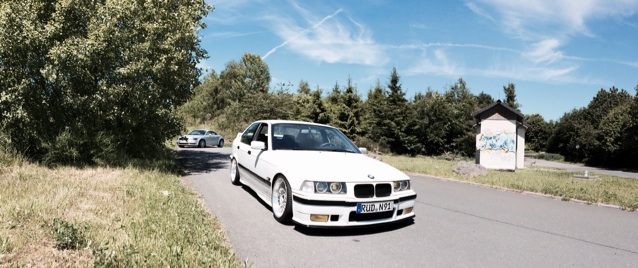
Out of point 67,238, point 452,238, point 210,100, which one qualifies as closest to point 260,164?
point 67,238

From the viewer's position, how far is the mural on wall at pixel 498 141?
16688 millimetres

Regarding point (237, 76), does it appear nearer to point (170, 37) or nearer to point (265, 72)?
point (265, 72)

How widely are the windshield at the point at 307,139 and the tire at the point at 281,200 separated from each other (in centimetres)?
91

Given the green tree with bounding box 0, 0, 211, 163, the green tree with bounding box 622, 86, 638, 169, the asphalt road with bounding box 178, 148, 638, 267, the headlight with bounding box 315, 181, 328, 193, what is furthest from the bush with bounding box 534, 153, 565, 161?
the headlight with bounding box 315, 181, 328, 193

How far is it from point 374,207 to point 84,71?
321 inches

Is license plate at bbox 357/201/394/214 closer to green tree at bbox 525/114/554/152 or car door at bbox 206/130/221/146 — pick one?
car door at bbox 206/130/221/146

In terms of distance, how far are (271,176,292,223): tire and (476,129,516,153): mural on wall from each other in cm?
1472

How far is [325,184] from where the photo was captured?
175 inches

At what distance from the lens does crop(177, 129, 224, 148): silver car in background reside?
23.9m

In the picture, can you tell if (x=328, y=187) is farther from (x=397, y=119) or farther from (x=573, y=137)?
(x=573, y=137)

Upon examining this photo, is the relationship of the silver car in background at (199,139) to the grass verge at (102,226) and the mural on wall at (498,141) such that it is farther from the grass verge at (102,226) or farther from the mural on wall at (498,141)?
the mural on wall at (498,141)

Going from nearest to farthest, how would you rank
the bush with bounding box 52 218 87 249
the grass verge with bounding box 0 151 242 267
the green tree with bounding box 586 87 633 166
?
the grass verge with bounding box 0 151 242 267, the bush with bounding box 52 218 87 249, the green tree with bounding box 586 87 633 166

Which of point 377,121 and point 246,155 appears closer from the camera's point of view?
point 246,155

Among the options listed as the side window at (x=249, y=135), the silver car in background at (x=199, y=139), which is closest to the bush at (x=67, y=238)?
the side window at (x=249, y=135)
